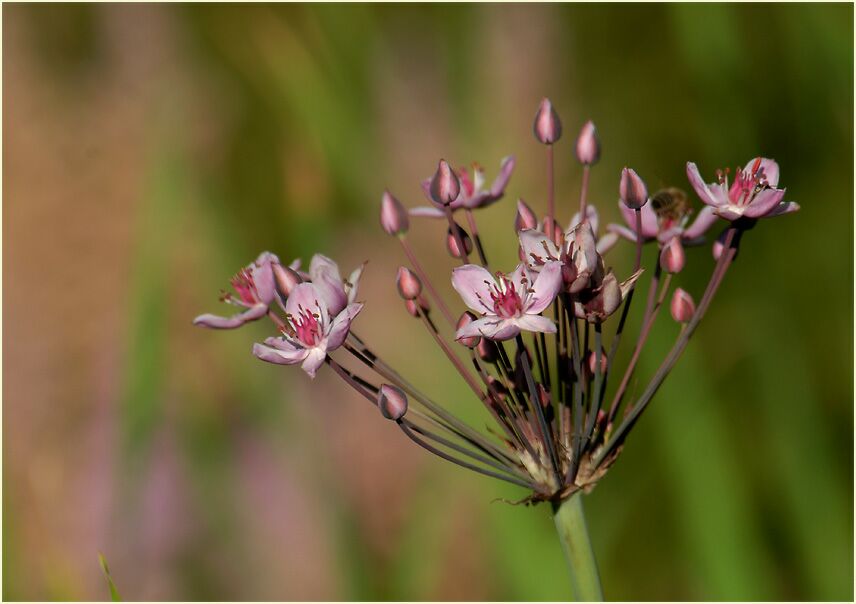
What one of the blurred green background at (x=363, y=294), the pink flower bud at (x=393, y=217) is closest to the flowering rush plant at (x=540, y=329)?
the pink flower bud at (x=393, y=217)

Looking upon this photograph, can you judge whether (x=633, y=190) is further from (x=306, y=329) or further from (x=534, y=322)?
(x=306, y=329)

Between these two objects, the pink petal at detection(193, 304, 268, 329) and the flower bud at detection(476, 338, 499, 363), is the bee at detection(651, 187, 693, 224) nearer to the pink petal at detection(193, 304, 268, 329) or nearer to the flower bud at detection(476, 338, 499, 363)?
the flower bud at detection(476, 338, 499, 363)

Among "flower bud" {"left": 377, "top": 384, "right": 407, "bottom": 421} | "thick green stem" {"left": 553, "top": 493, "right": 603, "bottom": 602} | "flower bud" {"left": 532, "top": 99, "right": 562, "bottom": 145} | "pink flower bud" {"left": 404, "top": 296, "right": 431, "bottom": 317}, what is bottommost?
"thick green stem" {"left": 553, "top": 493, "right": 603, "bottom": 602}

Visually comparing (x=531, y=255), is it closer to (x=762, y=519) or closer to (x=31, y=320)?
(x=762, y=519)

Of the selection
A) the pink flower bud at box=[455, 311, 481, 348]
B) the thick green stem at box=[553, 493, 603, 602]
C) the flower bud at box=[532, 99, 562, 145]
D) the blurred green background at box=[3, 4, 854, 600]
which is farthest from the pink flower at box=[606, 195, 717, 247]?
the blurred green background at box=[3, 4, 854, 600]

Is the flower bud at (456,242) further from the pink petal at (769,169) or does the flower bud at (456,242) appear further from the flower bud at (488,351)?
the pink petal at (769,169)


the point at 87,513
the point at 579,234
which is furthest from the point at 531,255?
the point at 87,513
